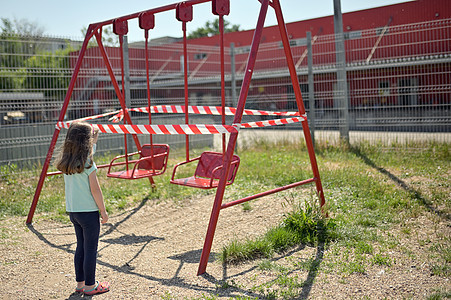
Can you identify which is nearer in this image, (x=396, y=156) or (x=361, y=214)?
(x=361, y=214)

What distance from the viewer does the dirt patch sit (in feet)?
11.6

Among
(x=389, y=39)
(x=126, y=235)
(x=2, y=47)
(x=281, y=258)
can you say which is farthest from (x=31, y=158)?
(x=389, y=39)

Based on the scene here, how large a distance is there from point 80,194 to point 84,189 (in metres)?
0.05

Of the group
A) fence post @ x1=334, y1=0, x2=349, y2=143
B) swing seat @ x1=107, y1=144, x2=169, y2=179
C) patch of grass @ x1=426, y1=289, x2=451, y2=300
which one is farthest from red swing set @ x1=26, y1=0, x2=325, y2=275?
fence post @ x1=334, y1=0, x2=349, y2=143

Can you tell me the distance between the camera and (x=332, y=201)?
19.4 feet

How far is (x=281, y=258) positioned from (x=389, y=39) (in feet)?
32.9

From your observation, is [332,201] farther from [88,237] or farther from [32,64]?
[32,64]

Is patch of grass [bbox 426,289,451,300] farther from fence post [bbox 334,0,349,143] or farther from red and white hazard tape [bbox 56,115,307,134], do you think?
fence post [bbox 334,0,349,143]

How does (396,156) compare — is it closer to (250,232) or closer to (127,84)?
(250,232)

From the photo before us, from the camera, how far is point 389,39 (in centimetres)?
1242

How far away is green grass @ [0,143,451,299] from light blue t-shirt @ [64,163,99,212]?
1199mm

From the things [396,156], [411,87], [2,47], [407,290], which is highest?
[2,47]

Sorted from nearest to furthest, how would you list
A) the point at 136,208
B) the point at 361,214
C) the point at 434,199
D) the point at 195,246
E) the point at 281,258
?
the point at 281,258
the point at 195,246
the point at 361,214
the point at 434,199
the point at 136,208

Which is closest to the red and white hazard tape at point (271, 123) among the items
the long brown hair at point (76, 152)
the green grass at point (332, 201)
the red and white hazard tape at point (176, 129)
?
the red and white hazard tape at point (176, 129)
